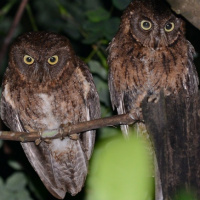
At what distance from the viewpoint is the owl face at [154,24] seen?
2.73 meters

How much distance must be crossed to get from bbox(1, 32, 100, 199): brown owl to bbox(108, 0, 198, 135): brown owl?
278 millimetres

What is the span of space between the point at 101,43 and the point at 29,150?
1.19 meters

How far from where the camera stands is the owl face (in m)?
2.73

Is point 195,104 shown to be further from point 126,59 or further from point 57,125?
point 57,125

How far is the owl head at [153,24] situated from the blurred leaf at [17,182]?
4.88ft

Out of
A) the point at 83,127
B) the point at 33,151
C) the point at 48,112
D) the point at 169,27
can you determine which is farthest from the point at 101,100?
the point at 83,127

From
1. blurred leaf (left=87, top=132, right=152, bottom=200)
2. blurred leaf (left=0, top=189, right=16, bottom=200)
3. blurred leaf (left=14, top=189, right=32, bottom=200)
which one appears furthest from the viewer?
blurred leaf (left=14, top=189, right=32, bottom=200)

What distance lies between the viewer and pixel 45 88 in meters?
2.88

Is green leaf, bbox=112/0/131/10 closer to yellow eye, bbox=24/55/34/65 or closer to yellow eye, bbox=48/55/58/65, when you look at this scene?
yellow eye, bbox=48/55/58/65

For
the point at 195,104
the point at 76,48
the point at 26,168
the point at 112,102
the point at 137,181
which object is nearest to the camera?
the point at 137,181

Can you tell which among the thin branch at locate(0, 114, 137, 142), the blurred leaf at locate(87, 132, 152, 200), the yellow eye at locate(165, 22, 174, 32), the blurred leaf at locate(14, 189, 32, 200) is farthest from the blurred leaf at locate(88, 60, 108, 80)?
the blurred leaf at locate(87, 132, 152, 200)

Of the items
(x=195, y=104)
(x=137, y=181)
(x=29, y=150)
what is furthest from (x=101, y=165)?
(x=29, y=150)

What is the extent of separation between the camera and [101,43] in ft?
11.8

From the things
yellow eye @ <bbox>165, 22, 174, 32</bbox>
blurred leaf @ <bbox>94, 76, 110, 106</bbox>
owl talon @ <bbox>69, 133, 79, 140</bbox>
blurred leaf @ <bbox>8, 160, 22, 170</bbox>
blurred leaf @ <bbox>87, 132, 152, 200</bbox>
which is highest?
yellow eye @ <bbox>165, 22, 174, 32</bbox>
